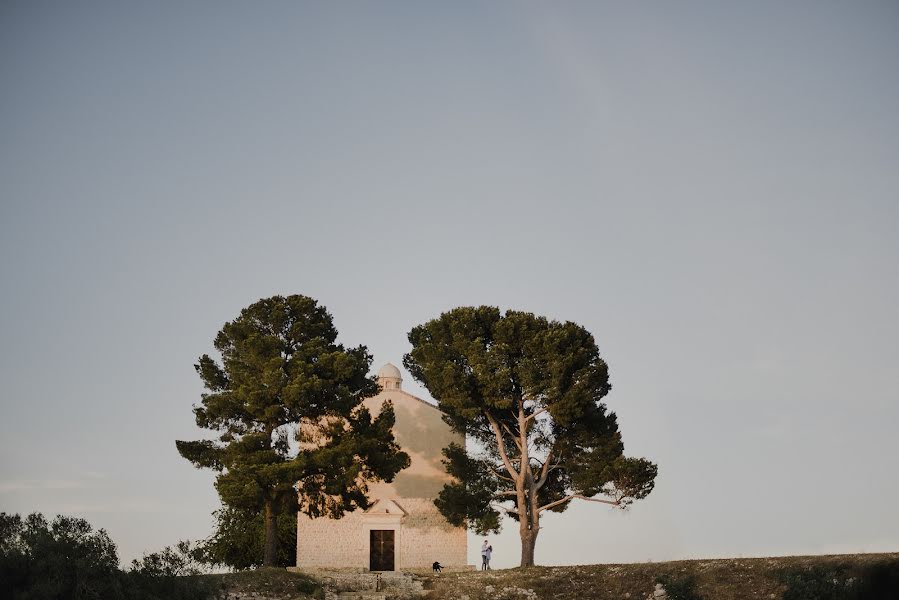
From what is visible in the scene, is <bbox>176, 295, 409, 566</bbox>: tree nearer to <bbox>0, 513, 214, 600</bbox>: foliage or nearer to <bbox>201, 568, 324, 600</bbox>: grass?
<bbox>201, 568, 324, 600</bbox>: grass

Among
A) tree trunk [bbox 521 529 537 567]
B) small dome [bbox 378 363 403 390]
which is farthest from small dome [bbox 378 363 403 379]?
tree trunk [bbox 521 529 537 567]

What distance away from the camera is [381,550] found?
36625 millimetres

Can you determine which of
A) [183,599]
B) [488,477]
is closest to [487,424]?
[488,477]

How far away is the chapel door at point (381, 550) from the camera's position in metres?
36.5

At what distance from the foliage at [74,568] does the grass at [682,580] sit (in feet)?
36.2

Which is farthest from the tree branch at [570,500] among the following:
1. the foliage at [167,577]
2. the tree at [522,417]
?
the foliage at [167,577]

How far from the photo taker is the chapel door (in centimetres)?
3650

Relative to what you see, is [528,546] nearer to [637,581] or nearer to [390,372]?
[637,581]

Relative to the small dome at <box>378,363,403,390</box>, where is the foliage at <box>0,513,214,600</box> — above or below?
below

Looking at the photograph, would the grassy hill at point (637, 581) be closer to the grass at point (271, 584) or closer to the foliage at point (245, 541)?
the grass at point (271, 584)

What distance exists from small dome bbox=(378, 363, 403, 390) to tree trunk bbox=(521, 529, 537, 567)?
10445mm

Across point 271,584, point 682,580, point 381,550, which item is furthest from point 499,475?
point 271,584

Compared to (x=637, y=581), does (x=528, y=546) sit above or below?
above

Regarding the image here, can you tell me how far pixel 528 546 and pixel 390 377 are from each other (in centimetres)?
1134
